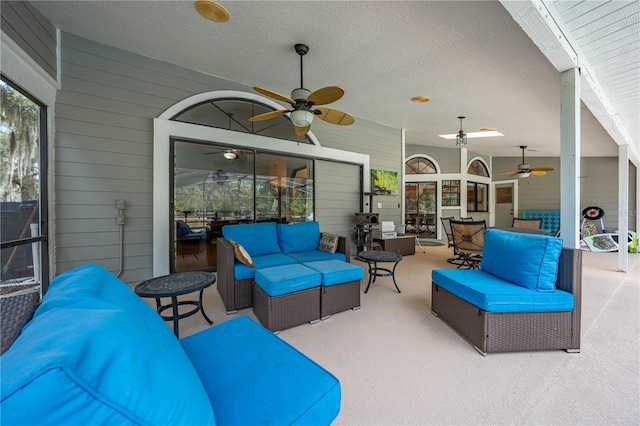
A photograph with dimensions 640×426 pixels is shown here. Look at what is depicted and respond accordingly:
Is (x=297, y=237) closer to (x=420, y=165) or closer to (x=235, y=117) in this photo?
(x=235, y=117)

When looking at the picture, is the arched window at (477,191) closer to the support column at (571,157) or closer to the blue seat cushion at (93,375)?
the support column at (571,157)

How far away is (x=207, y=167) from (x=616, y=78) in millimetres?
5482

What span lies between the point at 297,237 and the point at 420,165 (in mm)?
6595

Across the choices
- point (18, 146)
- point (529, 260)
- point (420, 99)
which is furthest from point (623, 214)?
point (18, 146)

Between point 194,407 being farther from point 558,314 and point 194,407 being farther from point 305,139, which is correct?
point 305,139

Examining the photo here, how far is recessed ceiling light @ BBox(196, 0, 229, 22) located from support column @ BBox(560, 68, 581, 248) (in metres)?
3.44

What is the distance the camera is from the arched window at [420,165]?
8883 mm

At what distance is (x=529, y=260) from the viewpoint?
2199 millimetres

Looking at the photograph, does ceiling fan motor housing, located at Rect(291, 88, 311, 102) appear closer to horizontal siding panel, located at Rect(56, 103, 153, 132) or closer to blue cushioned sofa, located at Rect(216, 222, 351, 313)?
blue cushioned sofa, located at Rect(216, 222, 351, 313)

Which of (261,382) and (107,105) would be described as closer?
(261,382)

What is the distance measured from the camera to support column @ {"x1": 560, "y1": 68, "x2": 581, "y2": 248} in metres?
2.49

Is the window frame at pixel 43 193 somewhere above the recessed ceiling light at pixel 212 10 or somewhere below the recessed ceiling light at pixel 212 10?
below

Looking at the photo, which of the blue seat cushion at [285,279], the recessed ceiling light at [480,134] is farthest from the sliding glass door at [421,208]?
the blue seat cushion at [285,279]

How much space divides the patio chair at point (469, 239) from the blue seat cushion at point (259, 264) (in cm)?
338
